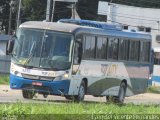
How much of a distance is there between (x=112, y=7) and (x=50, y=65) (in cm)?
4492

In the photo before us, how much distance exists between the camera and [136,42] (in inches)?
1073

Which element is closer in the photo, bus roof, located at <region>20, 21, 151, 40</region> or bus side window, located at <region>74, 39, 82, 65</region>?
bus side window, located at <region>74, 39, 82, 65</region>

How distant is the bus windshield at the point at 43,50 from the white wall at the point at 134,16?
44.4m

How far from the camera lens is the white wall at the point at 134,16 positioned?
220 feet

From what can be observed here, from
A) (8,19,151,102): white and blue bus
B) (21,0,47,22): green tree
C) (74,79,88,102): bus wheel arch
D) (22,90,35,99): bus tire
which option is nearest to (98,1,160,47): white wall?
(21,0,47,22): green tree

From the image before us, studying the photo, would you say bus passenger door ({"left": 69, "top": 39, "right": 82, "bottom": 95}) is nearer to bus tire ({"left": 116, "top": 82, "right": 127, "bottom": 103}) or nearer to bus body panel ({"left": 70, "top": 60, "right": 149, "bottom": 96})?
bus body panel ({"left": 70, "top": 60, "right": 149, "bottom": 96})

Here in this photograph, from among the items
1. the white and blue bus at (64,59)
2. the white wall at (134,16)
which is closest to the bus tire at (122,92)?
the white and blue bus at (64,59)

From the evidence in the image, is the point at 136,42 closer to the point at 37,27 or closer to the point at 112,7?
the point at 37,27

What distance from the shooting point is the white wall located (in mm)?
66938

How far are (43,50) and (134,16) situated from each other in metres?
46.1

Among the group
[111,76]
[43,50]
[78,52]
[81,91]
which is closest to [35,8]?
[111,76]

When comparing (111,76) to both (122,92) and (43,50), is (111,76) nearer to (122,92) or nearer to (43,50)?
(122,92)

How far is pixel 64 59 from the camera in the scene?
2228cm

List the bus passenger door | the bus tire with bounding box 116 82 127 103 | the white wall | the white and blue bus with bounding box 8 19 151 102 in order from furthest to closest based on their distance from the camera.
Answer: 1. the white wall
2. the bus tire with bounding box 116 82 127 103
3. the bus passenger door
4. the white and blue bus with bounding box 8 19 151 102
